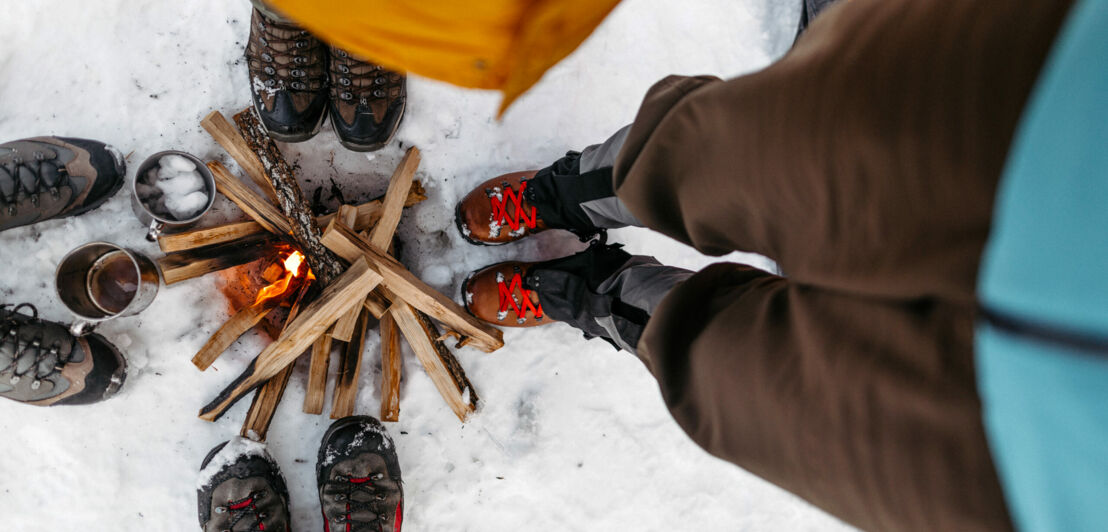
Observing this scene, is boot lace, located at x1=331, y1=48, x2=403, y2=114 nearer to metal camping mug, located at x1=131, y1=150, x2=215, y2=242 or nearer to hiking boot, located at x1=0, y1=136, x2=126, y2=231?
metal camping mug, located at x1=131, y1=150, x2=215, y2=242

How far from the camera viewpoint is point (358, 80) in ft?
5.53

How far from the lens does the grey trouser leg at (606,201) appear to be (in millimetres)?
1404

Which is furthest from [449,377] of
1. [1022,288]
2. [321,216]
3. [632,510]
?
[1022,288]

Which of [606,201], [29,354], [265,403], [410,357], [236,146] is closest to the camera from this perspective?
[606,201]

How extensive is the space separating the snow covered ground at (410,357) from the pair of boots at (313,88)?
0.16 m

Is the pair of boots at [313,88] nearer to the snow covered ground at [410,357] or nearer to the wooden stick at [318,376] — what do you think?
the snow covered ground at [410,357]

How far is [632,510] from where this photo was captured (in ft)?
6.69

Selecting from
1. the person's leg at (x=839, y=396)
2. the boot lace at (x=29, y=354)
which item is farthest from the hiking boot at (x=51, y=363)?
the person's leg at (x=839, y=396)

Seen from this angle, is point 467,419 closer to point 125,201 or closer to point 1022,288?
point 125,201

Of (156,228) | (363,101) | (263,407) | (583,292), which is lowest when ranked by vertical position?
(263,407)

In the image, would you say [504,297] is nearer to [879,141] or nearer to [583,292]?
[583,292]

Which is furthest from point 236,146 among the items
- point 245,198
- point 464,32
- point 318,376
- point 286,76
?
point 464,32

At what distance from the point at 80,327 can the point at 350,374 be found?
78cm

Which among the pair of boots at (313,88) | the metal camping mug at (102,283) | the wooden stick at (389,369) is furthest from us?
the wooden stick at (389,369)
